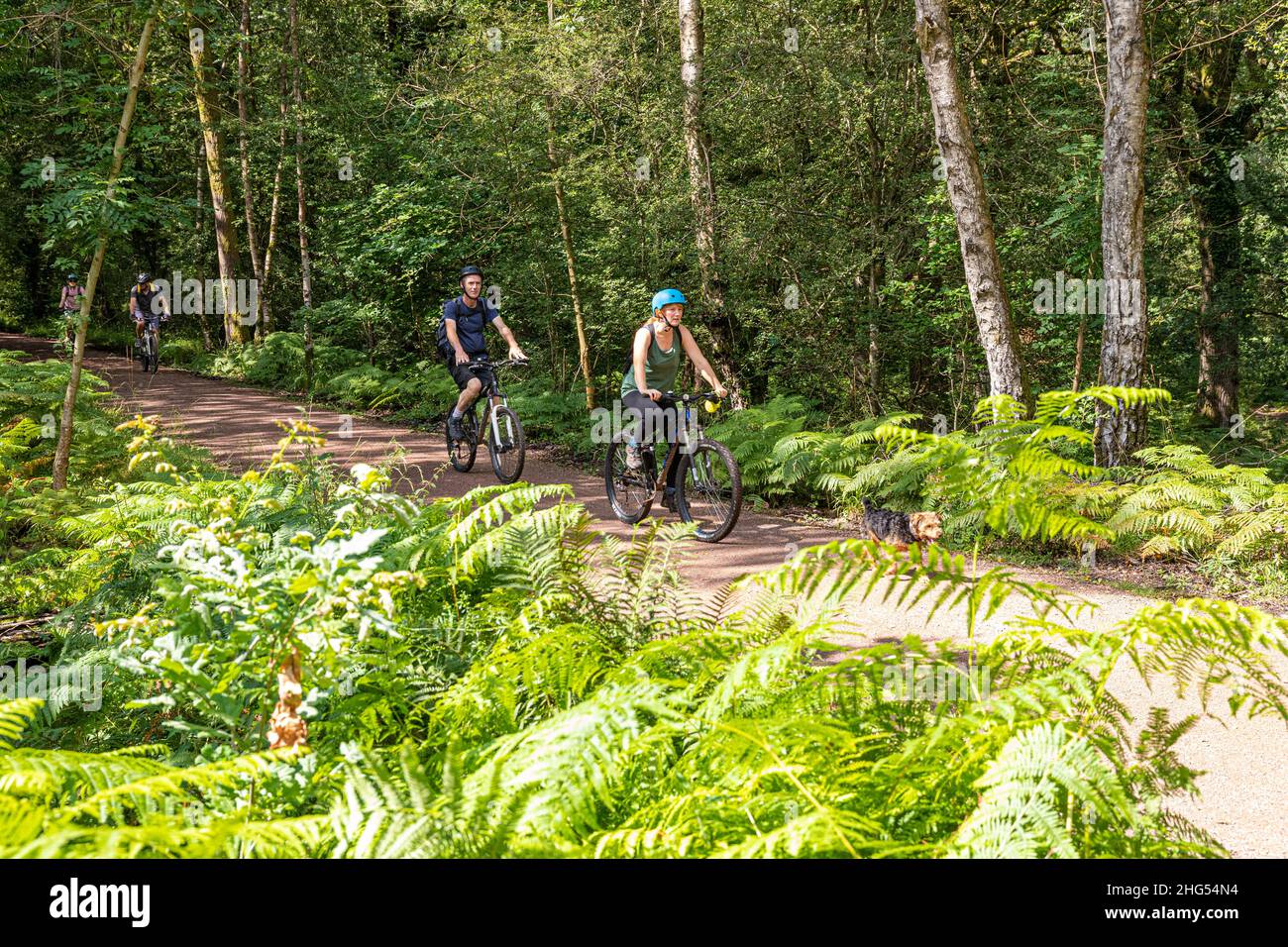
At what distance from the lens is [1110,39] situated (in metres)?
9.70

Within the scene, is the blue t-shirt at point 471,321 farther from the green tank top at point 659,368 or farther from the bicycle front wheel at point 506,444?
the green tank top at point 659,368

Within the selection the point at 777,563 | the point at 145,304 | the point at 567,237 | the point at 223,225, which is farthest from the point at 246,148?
the point at 777,563

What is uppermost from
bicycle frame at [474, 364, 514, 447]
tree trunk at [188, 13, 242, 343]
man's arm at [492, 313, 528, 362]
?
tree trunk at [188, 13, 242, 343]

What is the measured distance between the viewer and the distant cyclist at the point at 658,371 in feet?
28.2

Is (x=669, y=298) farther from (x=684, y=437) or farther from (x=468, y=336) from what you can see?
(x=468, y=336)

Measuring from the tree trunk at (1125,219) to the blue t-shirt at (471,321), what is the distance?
669 centimetres

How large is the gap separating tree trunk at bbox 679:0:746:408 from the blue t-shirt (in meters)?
4.11

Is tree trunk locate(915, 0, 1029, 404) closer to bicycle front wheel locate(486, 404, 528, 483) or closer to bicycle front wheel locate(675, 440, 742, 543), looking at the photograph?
bicycle front wheel locate(675, 440, 742, 543)

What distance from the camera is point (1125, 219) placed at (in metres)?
9.86

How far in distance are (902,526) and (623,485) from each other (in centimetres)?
294

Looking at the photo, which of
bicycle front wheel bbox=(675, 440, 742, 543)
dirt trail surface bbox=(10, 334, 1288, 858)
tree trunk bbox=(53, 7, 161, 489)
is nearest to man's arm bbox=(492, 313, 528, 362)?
dirt trail surface bbox=(10, 334, 1288, 858)

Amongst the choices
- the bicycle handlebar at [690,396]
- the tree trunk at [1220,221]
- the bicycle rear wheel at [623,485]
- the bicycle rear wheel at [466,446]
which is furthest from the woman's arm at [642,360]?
the tree trunk at [1220,221]

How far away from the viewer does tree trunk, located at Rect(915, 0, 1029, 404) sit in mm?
10094
